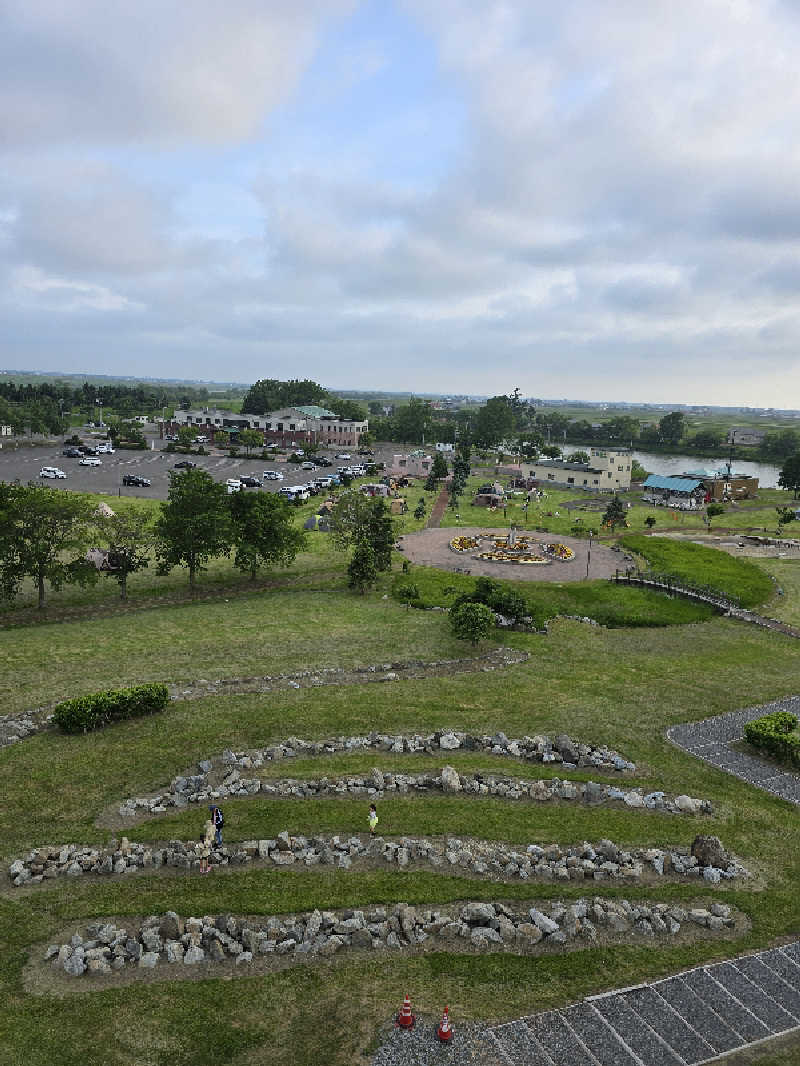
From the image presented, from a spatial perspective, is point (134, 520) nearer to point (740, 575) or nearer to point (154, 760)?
point (154, 760)

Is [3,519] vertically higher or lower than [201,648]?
higher

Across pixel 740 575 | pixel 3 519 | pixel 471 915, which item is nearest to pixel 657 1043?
pixel 471 915

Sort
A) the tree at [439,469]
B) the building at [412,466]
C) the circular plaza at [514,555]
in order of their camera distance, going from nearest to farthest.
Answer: the circular plaza at [514,555] → the tree at [439,469] → the building at [412,466]

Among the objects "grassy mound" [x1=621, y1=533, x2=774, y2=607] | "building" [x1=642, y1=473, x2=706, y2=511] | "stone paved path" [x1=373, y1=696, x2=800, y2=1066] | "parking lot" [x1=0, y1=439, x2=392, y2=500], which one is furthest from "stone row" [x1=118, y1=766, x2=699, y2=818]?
"building" [x1=642, y1=473, x2=706, y2=511]

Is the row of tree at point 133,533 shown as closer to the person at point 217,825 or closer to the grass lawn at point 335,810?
the grass lawn at point 335,810

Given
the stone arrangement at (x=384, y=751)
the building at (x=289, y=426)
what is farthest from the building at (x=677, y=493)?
the stone arrangement at (x=384, y=751)

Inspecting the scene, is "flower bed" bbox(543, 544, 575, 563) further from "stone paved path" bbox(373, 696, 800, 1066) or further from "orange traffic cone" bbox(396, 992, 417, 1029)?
"orange traffic cone" bbox(396, 992, 417, 1029)
